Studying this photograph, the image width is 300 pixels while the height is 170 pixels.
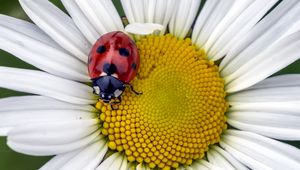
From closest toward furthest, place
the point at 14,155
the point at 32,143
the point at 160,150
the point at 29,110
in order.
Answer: the point at 32,143 < the point at 29,110 < the point at 160,150 < the point at 14,155

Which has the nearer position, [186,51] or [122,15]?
[186,51]

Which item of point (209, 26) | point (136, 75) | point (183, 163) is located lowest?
point (183, 163)

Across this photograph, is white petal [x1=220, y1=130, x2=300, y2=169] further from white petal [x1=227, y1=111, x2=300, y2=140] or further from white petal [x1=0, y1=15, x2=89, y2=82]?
white petal [x1=0, y1=15, x2=89, y2=82]

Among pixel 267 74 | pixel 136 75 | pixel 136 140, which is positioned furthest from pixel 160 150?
pixel 267 74

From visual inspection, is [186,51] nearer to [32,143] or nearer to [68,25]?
[68,25]

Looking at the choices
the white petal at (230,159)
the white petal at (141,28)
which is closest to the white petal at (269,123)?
the white petal at (230,159)

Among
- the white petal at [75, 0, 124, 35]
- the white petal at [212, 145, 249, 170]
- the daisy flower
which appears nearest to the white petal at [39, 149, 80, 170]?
the daisy flower
